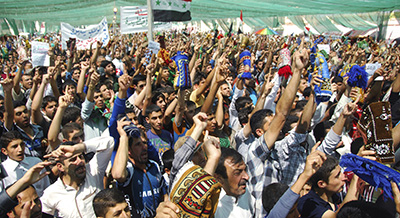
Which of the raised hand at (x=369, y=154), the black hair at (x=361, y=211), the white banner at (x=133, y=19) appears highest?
the white banner at (x=133, y=19)

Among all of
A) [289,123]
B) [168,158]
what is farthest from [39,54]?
[289,123]

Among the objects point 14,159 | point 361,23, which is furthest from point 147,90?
point 361,23

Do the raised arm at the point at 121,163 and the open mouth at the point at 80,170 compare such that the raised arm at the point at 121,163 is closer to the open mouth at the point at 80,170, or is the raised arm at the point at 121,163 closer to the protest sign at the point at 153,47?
the open mouth at the point at 80,170

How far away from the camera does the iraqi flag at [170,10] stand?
7590 mm

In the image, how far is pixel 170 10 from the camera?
26.5 feet

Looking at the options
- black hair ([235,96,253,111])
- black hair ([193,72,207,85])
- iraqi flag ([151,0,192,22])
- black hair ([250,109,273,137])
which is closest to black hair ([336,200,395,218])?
black hair ([250,109,273,137])

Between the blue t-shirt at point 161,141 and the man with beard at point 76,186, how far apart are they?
3.39 ft

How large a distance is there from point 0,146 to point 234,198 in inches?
106

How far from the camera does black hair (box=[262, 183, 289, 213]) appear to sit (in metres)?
2.61

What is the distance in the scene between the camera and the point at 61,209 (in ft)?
8.79

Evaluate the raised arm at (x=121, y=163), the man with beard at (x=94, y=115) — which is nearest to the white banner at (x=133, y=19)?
the man with beard at (x=94, y=115)

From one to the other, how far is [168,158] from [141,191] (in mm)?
720

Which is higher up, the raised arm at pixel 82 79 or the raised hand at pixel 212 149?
the raised hand at pixel 212 149

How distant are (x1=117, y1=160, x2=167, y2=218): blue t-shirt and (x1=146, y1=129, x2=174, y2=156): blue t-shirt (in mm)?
917
